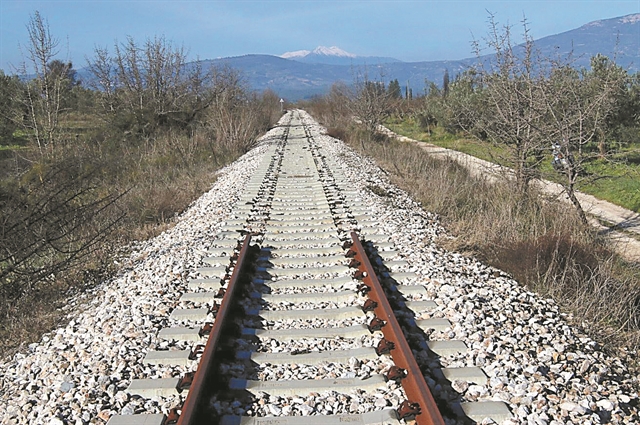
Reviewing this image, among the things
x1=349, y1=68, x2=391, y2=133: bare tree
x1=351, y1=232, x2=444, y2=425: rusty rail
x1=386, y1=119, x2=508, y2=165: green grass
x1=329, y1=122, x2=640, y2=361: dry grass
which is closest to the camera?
x1=351, y1=232, x2=444, y2=425: rusty rail

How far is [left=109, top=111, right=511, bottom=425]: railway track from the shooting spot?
319 cm

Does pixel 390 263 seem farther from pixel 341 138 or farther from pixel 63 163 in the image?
pixel 341 138

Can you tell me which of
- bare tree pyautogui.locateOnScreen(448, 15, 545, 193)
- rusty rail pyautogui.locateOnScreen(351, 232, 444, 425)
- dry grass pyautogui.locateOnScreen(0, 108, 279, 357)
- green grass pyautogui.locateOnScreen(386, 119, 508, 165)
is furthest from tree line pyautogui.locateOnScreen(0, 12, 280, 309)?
green grass pyautogui.locateOnScreen(386, 119, 508, 165)

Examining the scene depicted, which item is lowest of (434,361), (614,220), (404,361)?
(614,220)

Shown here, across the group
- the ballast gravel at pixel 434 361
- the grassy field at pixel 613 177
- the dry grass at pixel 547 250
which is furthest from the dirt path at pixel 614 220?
the ballast gravel at pixel 434 361

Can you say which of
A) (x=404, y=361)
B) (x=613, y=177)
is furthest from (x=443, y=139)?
(x=404, y=361)

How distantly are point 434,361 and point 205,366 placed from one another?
1.62 metres

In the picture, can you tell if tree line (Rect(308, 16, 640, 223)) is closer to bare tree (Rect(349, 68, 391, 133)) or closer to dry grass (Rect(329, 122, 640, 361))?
dry grass (Rect(329, 122, 640, 361))

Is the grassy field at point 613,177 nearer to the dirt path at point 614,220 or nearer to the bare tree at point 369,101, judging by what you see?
the dirt path at point 614,220

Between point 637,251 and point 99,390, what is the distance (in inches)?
357

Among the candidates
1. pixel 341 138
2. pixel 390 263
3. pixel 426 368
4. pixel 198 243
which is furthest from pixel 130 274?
pixel 341 138

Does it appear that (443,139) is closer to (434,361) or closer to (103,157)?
(103,157)

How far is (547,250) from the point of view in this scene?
5.98m

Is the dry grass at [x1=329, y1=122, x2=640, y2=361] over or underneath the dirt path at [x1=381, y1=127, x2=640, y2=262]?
over
